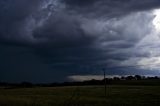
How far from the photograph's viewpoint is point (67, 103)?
29.9 ft

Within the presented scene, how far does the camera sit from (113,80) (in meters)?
194

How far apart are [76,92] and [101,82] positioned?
177 m

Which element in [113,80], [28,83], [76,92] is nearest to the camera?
[76,92]

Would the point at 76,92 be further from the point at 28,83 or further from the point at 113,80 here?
the point at 113,80

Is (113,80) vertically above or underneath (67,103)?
above

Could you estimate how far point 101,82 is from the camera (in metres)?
184

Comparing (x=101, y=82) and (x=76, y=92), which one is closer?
(x=76, y=92)

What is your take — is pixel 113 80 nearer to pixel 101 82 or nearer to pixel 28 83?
pixel 101 82

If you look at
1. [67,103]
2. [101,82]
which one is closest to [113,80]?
[101,82]

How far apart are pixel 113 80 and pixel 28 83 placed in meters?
46.8

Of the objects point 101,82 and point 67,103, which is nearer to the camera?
point 67,103

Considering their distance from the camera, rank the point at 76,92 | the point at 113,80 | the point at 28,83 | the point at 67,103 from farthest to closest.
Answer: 1. the point at 113,80
2. the point at 28,83
3. the point at 67,103
4. the point at 76,92

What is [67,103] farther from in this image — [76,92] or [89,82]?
[89,82]

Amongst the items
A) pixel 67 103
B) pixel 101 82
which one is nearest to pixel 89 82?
pixel 101 82
